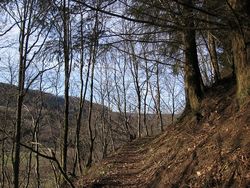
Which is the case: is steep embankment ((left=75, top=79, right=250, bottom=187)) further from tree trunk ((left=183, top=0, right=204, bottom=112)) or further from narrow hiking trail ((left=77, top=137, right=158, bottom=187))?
tree trunk ((left=183, top=0, right=204, bottom=112))

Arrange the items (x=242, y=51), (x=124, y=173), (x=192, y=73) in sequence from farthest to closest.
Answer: (x=192, y=73)
(x=124, y=173)
(x=242, y=51)

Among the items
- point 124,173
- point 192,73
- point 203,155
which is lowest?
point 124,173

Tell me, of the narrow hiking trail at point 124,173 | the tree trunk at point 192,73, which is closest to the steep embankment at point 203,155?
the narrow hiking trail at point 124,173

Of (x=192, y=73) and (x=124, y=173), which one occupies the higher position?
(x=192, y=73)

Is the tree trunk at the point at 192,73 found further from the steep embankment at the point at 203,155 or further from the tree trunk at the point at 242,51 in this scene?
the tree trunk at the point at 242,51

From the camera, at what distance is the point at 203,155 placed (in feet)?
26.6

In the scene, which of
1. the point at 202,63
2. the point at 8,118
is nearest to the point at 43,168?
the point at 8,118

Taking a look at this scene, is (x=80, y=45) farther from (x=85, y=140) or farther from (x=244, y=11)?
(x=85, y=140)

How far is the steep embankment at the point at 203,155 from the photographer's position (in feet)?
22.4

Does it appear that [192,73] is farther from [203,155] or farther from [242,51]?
[203,155]

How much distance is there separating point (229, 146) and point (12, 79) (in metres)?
29.1

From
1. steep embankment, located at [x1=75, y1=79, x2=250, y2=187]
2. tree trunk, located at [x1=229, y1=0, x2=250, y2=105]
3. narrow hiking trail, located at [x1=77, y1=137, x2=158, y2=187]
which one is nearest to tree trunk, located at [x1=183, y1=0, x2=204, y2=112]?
steep embankment, located at [x1=75, y1=79, x2=250, y2=187]

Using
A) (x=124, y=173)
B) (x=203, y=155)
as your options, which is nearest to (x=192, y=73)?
(x=124, y=173)

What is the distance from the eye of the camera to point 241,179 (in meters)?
6.12
